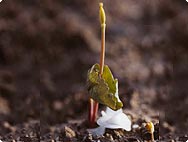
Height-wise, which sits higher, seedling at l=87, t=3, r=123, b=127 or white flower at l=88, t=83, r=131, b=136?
seedling at l=87, t=3, r=123, b=127

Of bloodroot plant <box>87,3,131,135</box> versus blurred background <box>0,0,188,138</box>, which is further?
blurred background <box>0,0,188,138</box>

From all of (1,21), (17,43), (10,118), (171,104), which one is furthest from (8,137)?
(1,21)

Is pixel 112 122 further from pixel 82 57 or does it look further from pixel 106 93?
pixel 82 57

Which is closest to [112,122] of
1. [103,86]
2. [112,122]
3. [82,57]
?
[112,122]

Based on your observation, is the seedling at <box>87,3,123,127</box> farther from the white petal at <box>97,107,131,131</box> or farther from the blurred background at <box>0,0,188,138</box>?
the blurred background at <box>0,0,188,138</box>

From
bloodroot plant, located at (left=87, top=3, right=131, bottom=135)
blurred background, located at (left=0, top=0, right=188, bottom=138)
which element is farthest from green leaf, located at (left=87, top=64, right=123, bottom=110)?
blurred background, located at (left=0, top=0, right=188, bottom=138)
